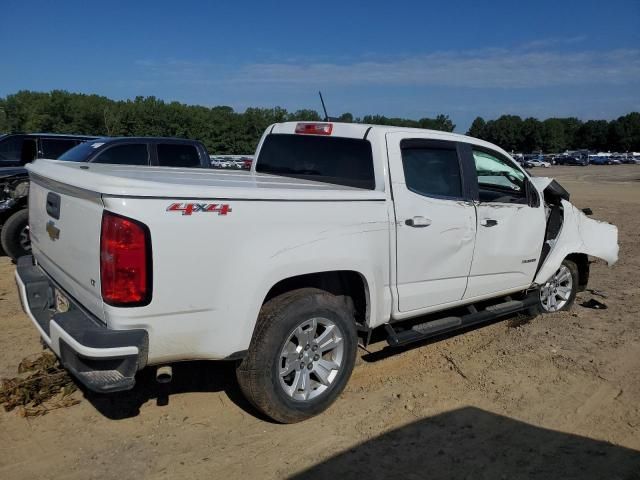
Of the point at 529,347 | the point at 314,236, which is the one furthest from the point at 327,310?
the point at 529,347

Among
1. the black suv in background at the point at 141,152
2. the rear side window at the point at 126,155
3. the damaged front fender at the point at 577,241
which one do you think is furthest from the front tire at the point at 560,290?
the rear side window at the point at 126,155

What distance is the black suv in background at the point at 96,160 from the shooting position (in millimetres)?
8008

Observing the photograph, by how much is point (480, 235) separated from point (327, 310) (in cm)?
173

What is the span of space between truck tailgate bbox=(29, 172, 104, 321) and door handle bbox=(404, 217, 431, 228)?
2.11 m

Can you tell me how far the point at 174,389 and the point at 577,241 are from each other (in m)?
4.38

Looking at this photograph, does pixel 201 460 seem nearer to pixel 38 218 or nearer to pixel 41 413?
pixel 41 413

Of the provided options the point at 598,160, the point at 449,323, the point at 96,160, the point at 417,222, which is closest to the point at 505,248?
the point at 449,323

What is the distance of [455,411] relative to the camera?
3.99 metres

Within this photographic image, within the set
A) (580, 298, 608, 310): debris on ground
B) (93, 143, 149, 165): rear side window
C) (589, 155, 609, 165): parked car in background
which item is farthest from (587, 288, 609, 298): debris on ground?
(589, 155, 609, 165): parked car in background

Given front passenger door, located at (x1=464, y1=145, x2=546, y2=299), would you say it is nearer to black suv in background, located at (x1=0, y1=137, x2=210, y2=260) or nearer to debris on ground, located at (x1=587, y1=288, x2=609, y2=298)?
debris on ground, located at (x1=587, y1=288, x2=609, y2=298)

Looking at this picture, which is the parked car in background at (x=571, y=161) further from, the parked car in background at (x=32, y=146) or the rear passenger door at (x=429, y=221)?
the rear passenger door at (x=429, y=221)

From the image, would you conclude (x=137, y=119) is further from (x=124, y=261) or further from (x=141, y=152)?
(x=124, y=261)

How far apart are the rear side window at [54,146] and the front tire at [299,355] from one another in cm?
785

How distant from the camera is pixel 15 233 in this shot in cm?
801
